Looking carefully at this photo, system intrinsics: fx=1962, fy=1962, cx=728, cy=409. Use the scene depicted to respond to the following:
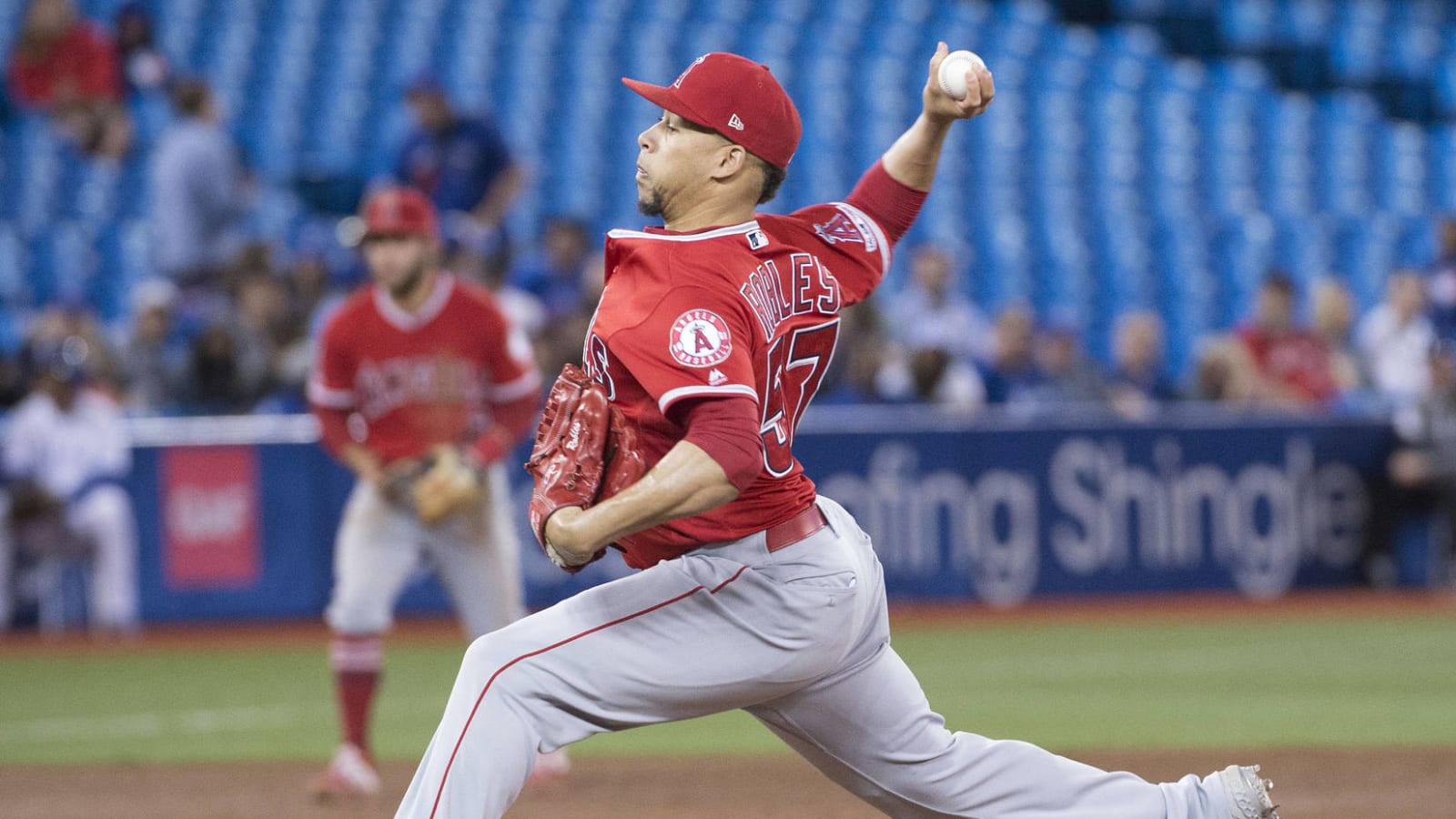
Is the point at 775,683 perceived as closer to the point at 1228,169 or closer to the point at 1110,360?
the point at 1110,360

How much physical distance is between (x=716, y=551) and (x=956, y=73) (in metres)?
1.18

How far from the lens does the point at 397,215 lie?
7113mm


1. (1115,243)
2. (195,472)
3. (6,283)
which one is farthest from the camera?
(1115,243)

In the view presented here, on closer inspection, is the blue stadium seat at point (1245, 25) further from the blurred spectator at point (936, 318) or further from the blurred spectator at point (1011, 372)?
the blurred spectator at point (1011, 372)

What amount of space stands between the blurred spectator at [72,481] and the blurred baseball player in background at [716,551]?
30.5ft

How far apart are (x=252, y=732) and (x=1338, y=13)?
16.6m

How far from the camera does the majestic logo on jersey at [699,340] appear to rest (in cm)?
352

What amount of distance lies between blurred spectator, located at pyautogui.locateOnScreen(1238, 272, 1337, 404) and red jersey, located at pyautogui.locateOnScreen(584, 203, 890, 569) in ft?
34.4

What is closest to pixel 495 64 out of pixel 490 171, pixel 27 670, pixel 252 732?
pixel 490 171

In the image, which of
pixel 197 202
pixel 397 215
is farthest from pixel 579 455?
pixel 197 202

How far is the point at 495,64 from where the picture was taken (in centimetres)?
1878

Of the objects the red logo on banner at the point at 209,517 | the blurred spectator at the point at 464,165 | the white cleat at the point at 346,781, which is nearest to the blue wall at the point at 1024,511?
the red logo on banner at the point at 209,517

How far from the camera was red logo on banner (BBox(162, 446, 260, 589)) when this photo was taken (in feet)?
41.5

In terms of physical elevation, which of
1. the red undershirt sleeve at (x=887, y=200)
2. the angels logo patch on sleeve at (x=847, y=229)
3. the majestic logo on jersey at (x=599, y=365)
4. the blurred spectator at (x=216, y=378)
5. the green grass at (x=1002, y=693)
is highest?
the red undershirt sleeve at (x=887, y=200)
